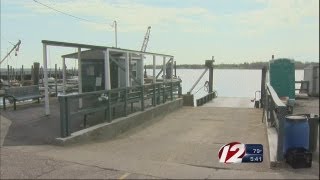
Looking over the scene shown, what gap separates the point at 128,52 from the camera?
15.2 m

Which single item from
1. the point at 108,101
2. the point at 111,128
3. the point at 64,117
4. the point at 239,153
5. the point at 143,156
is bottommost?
the point at 143,156

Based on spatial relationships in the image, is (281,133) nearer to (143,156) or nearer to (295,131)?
(295,131)

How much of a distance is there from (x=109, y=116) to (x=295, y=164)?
19.3 feet

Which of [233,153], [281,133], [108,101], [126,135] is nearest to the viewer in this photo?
[233,153]

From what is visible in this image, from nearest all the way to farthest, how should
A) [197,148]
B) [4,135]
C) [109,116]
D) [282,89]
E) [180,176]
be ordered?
[180,176]
[197,148]
[4,135]
[109,116]
[282,89]

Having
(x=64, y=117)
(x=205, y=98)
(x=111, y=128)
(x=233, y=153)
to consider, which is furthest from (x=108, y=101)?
(x=205, y=98)

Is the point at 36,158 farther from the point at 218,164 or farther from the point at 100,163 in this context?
the point at 218,164

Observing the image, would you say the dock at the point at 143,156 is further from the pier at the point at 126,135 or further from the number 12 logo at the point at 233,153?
the number 12 logo at the point at 233,153

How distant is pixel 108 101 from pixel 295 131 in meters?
5.79

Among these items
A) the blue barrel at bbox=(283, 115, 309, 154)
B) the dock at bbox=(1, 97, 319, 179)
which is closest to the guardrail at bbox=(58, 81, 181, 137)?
the dock at bbox=(1, 97, 319, 179)

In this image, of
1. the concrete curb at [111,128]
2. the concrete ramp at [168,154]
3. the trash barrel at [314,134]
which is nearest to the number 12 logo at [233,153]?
the concrete ramp at [168,154]

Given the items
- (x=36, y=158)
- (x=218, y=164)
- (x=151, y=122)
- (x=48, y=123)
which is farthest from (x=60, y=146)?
(x=151, y=122)

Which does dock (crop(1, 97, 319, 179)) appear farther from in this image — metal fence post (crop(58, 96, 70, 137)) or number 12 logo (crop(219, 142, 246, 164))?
metal fence post (crop(58, 96, 70, 137))

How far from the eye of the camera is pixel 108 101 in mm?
11820
